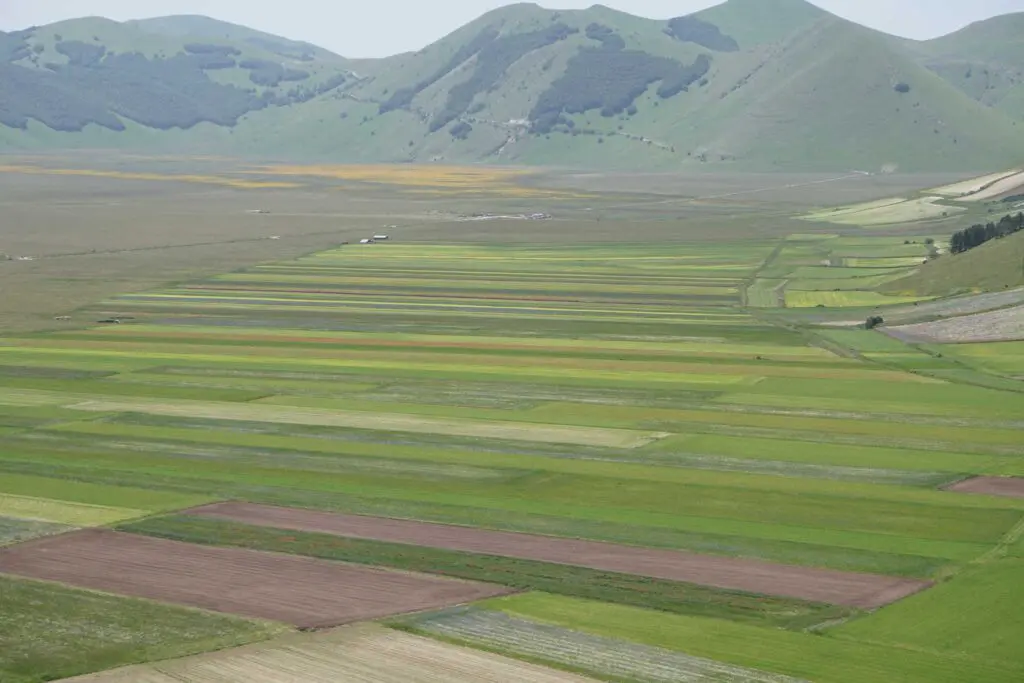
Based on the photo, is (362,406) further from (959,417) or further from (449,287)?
(449,287)

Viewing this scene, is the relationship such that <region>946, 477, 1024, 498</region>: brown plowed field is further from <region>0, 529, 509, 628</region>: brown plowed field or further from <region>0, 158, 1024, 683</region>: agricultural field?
<region>0, 529, 509, 628</region>: brown plowed field

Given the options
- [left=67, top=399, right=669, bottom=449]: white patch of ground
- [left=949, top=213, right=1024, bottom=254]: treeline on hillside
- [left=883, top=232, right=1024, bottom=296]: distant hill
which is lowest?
[left=67, top=399, right=669, bottom=449]: white patch of ground

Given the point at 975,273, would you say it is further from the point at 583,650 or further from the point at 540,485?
the point at 583,650

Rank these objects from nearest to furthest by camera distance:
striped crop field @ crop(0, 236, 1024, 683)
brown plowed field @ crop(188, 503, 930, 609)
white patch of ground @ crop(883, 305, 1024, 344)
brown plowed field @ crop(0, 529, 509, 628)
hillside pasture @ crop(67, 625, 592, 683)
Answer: hillside pasture @ crop(67, 625, 592, 683)
striped crop field @ crop(0, 236, 1024, 683)
brown plowed field @ crop(0, 529, 509, 628)
brown plowed field @ crop(188, 503, 930, 609)
white patch of ground @ crop(883, 305, 1024, 344)

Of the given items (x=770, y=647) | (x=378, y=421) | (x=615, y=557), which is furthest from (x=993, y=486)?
(x=378, y=421)

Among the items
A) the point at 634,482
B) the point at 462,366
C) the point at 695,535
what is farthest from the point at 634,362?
the point at 695,535

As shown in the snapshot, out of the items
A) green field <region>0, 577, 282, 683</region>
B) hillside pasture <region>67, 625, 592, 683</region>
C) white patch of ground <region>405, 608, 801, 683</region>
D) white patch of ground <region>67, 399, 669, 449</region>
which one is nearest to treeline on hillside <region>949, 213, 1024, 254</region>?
white patch of ground <region>67, 399, 669, 449</region>

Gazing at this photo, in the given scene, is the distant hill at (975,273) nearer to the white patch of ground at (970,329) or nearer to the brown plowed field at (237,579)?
the white patch of ground at (970,329)
